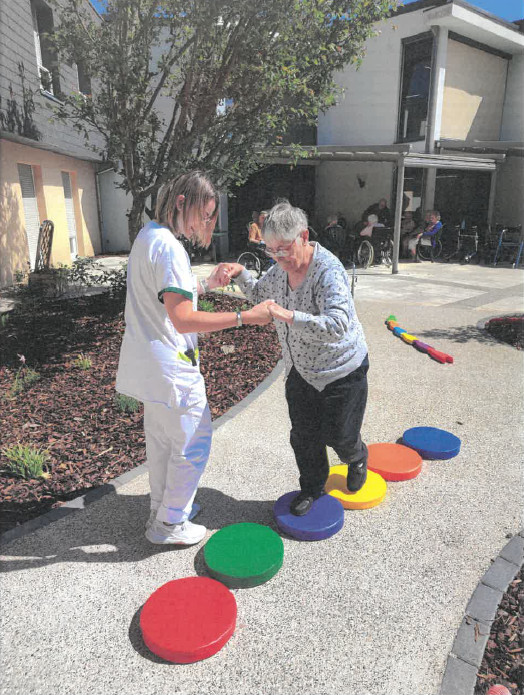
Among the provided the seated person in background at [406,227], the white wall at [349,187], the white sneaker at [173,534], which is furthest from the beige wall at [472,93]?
the white sneaker at [173,534]

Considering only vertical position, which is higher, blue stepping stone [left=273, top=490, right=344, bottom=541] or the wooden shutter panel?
the wooden shutter panel

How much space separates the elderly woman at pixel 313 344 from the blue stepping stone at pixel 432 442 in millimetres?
852

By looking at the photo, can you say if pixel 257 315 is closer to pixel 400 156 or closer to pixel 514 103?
pixel 400 156

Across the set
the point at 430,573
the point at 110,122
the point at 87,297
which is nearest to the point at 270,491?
the point at 430,573

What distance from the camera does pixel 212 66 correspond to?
22.3 ft

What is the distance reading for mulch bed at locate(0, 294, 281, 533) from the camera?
3.46 meters

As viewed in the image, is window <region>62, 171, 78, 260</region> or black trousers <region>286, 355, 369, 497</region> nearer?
black trousers <region>286, 355, 369, 497</region>

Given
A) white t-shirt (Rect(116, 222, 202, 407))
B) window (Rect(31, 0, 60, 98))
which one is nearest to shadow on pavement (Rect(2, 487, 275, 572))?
white t-shirt (Rect(116, 222, 202, 407))

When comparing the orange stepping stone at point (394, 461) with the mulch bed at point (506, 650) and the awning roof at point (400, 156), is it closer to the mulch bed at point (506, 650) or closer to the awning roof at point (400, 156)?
the mulch bed at point (506, 650)

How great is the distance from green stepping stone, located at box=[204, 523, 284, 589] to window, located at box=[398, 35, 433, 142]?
16487 millimetres

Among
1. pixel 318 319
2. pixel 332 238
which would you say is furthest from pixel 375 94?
pixel 318 319

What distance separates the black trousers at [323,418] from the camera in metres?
2.79

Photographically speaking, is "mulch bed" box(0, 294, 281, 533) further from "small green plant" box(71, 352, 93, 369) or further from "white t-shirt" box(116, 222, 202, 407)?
"white t-shirt" box(116, 222, 202, 407)

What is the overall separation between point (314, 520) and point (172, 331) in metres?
1.40
